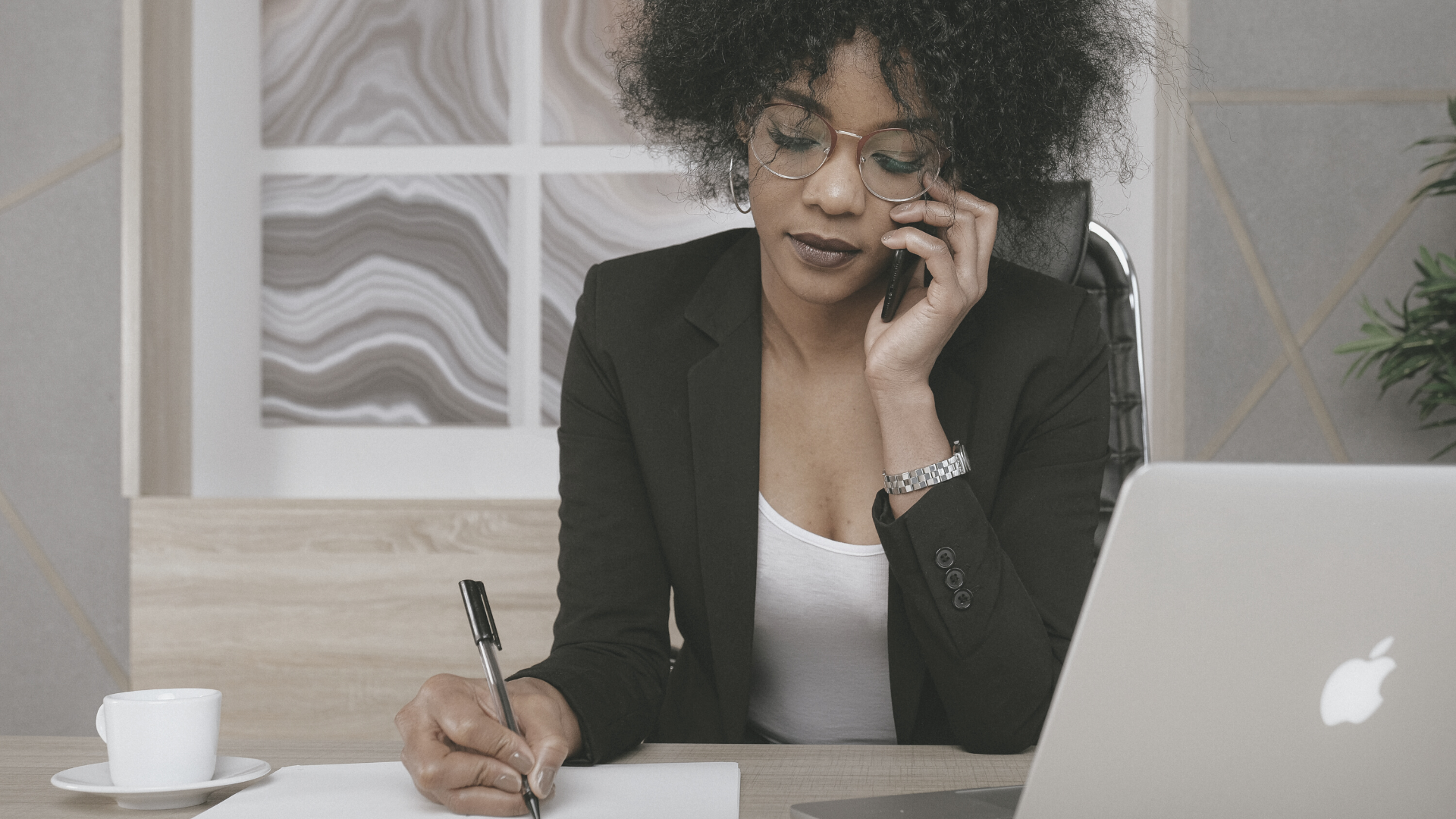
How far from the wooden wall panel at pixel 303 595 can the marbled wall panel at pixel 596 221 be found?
1.65 feet

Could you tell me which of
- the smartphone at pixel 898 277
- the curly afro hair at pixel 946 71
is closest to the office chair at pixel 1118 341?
the curly afro hair at pixel 946 71

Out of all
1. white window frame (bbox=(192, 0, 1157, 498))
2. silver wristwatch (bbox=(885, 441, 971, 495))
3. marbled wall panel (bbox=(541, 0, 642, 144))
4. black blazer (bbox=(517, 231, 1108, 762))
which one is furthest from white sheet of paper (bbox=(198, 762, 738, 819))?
marbled wall panel (bbox=(541, 0, 642, 144))

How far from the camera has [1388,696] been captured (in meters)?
0.59

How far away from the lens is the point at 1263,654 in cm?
57

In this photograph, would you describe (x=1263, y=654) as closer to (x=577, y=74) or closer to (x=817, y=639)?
(x=817, y=639)

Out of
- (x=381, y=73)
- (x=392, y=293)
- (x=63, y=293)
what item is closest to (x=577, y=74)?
(x=381, y=73)

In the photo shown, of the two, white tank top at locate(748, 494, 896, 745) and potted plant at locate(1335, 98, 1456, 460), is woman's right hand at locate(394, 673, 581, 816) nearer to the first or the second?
white tank top at locate(748, 494, 896, 745)

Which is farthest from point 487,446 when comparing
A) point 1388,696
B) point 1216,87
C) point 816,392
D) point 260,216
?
point 1388,696

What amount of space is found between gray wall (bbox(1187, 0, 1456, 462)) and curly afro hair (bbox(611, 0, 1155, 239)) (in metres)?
1.15

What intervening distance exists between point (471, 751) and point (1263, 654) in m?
0.58

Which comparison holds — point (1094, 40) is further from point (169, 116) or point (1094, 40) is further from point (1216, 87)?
point (169, 116)

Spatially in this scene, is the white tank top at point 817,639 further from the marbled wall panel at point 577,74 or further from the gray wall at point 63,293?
the gray wall at point 63,293

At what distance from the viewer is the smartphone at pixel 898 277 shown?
4.38ft

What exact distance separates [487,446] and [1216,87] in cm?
188
